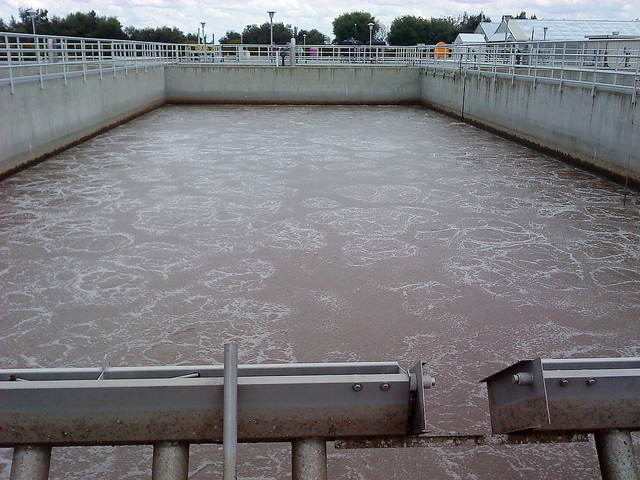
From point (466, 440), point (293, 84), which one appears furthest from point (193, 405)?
point (293, 84)

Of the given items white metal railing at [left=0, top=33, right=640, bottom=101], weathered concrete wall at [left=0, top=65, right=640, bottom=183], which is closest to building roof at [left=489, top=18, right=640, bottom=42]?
white metal railing at [left=0, top=33, right=640, bottom=101]

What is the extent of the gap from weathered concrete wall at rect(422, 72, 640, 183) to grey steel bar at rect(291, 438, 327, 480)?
8257mm

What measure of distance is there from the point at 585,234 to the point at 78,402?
20.3 feet

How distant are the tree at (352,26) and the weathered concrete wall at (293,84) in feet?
197

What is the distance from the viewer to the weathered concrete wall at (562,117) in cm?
990

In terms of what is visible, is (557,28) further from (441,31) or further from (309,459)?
(309,459)

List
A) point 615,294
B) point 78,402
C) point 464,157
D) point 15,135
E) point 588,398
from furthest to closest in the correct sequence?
point 464,157 < point 15,135 < point 615,294 < point 588,398 < point 78,402

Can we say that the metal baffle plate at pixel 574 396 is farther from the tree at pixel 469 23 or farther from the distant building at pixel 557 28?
the tree at pixel 469 23

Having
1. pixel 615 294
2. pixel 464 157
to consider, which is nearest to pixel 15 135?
pixel 464 157

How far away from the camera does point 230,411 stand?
247cm

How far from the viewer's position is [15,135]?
10.2 metres

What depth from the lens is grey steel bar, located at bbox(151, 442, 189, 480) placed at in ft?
8.60

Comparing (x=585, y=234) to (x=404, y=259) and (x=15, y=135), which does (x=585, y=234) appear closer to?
(x=404, y=259)

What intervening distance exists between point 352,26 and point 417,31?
26.8ft
